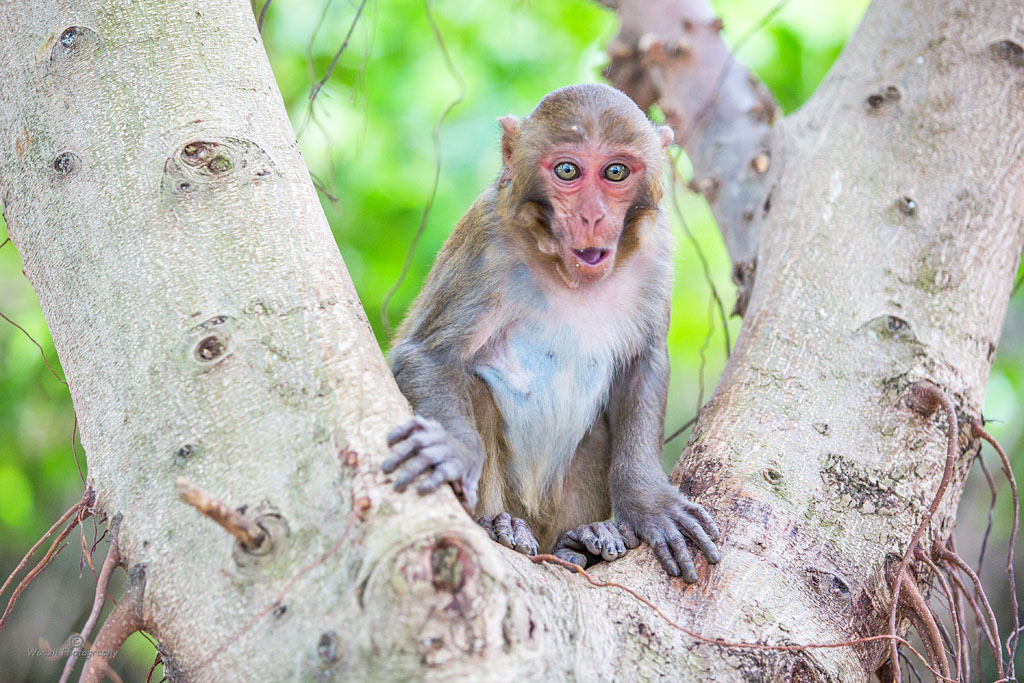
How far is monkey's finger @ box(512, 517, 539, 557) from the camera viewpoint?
3.77 m

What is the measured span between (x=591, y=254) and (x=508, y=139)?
0.73 meters

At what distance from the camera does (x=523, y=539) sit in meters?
3.86

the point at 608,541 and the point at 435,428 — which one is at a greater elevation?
the point at 435,428

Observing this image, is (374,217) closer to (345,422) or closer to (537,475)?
(537,475)

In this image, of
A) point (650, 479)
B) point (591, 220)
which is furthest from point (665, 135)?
point (650, 479)

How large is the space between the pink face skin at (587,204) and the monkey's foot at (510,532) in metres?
1.06

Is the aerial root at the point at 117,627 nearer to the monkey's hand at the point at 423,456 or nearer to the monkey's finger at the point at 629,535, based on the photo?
the monkey's hand at the point at 423,456

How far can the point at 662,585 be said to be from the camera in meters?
3.06

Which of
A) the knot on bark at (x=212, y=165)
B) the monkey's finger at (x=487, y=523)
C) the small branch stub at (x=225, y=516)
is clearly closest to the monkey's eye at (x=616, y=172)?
the monkey's finger at (x=487, y=523)

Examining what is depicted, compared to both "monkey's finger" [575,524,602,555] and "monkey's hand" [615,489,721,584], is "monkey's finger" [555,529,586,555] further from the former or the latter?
"monkey's hand" [615,489,721,584]

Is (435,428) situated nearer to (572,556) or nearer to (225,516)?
(225,516)

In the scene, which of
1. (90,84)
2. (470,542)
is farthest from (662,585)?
(90,84)

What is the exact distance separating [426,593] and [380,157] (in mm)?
6724

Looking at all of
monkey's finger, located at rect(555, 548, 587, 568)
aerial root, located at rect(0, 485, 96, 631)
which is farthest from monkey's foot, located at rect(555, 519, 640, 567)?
aerial root, located at rect(0, 485, 96, 631)
